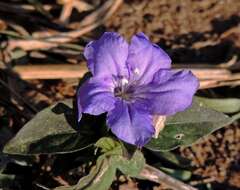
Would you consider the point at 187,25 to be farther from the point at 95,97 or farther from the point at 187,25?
the point at 95,97

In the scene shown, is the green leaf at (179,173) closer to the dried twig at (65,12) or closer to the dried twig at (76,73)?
the dried twig at (76,73)

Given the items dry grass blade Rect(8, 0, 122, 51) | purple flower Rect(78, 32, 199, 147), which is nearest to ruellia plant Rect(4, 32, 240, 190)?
purple flower Rect(78, 32, 199, 147)

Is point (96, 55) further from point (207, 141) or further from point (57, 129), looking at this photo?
point (207, 141)

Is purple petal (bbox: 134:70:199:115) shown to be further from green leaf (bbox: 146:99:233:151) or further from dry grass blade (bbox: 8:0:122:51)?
dry grass blade (bbox: 8:0:122:51)

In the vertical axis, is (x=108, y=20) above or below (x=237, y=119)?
above

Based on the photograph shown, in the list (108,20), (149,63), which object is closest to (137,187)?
(149,63)

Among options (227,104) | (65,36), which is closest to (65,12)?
(65,36)
